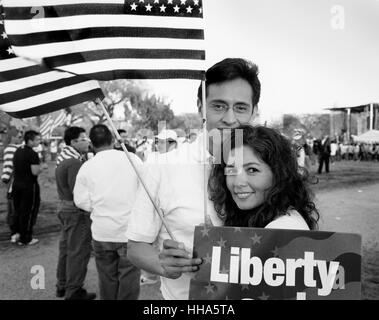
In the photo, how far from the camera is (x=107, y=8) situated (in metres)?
1.70

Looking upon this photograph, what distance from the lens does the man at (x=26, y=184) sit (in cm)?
602

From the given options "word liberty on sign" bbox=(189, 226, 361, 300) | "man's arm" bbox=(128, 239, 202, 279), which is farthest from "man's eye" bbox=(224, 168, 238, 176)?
"man's arm" bbox=(128, 239, 202, 279)

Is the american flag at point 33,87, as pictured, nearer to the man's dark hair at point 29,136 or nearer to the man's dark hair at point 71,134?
the man's dark hair at point 71,134

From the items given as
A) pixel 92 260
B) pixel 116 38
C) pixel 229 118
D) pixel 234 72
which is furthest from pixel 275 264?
pixel 92 260

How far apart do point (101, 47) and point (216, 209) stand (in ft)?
2.90

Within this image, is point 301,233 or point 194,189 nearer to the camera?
point 301,233

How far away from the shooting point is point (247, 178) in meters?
1.64

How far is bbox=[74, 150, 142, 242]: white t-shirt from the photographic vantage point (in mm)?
3664

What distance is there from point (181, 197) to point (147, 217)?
7.0 inches

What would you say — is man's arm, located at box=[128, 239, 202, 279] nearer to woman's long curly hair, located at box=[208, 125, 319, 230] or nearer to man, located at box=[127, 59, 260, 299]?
man, located at box=[127, 59, 260, 299]

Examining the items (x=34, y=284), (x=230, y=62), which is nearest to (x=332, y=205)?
(x=34, y=284)

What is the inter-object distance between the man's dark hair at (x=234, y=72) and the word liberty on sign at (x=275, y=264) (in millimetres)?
774

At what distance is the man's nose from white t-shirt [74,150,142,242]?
6.35ft
